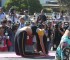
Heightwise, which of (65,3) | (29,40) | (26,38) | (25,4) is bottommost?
(25,4)

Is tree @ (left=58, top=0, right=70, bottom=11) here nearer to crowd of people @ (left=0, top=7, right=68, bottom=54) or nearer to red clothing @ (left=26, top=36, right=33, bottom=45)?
crowd of people @ (left=0, top=7, right=68, bottom=54)

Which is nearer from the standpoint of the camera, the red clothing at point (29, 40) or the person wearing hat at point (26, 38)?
the person wearing hat at point (26, 38)

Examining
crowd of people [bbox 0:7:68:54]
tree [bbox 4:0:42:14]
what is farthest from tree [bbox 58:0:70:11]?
crowd of people [bbox 0:7:68:54]

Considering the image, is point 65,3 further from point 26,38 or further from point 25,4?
point 26,38

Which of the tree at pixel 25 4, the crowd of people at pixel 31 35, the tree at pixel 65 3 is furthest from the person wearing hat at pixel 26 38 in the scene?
the tree at pixel 25 4

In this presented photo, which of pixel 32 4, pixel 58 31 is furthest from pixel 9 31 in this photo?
pixel 32 4

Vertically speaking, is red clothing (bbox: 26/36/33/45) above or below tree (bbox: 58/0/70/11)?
above

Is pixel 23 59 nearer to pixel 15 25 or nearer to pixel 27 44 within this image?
pixel 27 44

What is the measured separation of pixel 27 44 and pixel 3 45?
73.5 inches

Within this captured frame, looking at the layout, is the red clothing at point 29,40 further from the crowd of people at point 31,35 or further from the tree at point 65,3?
the tree at point 65,3

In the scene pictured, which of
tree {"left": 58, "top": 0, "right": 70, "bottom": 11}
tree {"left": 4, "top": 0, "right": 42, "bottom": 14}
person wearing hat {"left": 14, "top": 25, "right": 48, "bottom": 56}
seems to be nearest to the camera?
person wearing hat {"left": 14, "top": 25, "right": 48, "bottom": 56}

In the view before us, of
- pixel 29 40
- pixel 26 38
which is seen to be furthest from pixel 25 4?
pixel 26 38

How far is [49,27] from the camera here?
16688 millimetres

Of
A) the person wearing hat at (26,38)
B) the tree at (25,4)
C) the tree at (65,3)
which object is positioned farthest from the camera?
the tree at (25,4)
